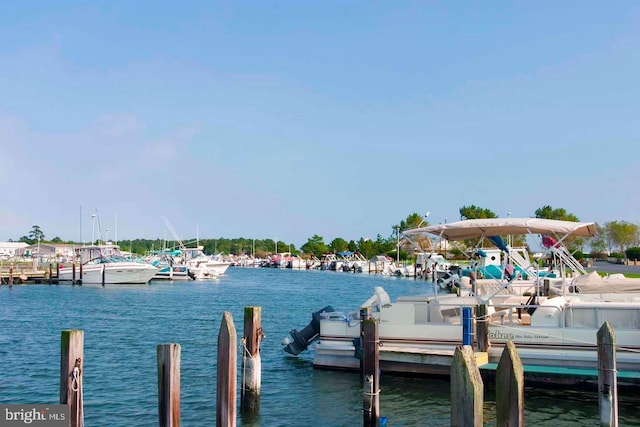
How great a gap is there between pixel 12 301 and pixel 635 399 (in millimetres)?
50963

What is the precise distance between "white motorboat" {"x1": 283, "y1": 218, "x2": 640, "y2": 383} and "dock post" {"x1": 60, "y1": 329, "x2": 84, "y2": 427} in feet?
36.1

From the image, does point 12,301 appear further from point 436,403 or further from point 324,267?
point 324,267

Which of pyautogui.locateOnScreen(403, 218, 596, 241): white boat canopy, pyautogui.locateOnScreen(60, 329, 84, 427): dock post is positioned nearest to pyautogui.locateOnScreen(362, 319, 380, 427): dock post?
pyautogui.locateOnScreen(60, 329, 84, 427): dock post

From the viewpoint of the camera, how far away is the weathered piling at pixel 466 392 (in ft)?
31.0

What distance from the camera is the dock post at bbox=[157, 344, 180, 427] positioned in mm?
11328

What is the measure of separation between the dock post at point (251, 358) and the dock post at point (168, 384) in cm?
514

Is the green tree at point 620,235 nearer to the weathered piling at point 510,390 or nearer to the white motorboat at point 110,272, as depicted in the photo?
the white motorboat at point 110,272

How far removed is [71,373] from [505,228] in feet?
49.1

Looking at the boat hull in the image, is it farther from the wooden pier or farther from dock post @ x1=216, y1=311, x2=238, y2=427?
dock post @ x1=216, y1=311, x2=238, y2=427

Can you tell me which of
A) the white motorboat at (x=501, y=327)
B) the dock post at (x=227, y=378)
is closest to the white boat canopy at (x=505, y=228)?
the white motorboat at (x=501, y=327)

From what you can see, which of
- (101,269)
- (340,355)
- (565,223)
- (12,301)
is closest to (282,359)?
(340,355)

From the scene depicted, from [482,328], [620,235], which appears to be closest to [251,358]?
[482,328]

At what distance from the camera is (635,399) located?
18.0 metres

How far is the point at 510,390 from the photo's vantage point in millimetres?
10352
